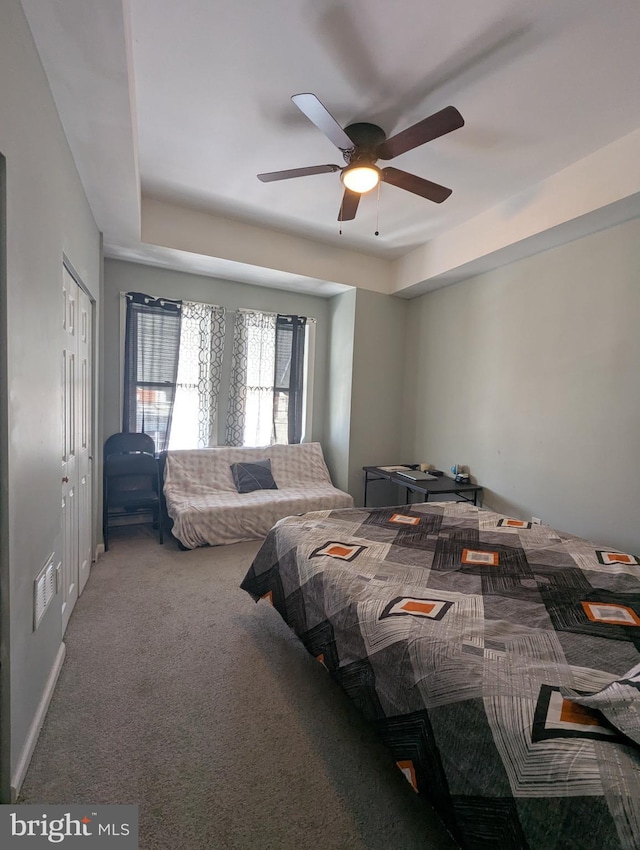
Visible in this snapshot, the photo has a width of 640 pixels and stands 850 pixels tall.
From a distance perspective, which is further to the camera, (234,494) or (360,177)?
(234,494)

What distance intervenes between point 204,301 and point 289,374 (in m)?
1.23

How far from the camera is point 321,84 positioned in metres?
2.06

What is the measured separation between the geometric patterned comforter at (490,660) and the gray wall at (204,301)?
2.58 metres

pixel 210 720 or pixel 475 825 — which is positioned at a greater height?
pixel 475 825

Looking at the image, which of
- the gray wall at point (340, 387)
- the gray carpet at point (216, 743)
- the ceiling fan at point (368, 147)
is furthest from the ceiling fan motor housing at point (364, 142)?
the gray carpet at point (216, 743)

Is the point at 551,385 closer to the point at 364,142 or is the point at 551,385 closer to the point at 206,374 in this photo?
the point at 364,142

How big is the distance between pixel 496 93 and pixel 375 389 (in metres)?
2.93

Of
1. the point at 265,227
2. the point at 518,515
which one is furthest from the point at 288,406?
the point at 518,515

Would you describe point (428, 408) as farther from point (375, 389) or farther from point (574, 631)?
point (574, 631)

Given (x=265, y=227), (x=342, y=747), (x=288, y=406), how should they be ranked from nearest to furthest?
1. (x=342, y=747)
2. (x=265, y=227)
3. (x=288, y=406)

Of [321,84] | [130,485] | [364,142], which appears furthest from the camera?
[130,485]

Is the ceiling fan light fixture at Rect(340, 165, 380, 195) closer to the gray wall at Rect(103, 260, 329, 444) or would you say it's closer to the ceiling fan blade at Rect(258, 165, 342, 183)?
the ceiling fan blade at Rect(258, 165, 342, 183)

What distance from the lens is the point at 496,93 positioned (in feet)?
6.81

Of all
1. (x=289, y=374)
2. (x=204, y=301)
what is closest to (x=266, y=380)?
(x=289, y=374)
